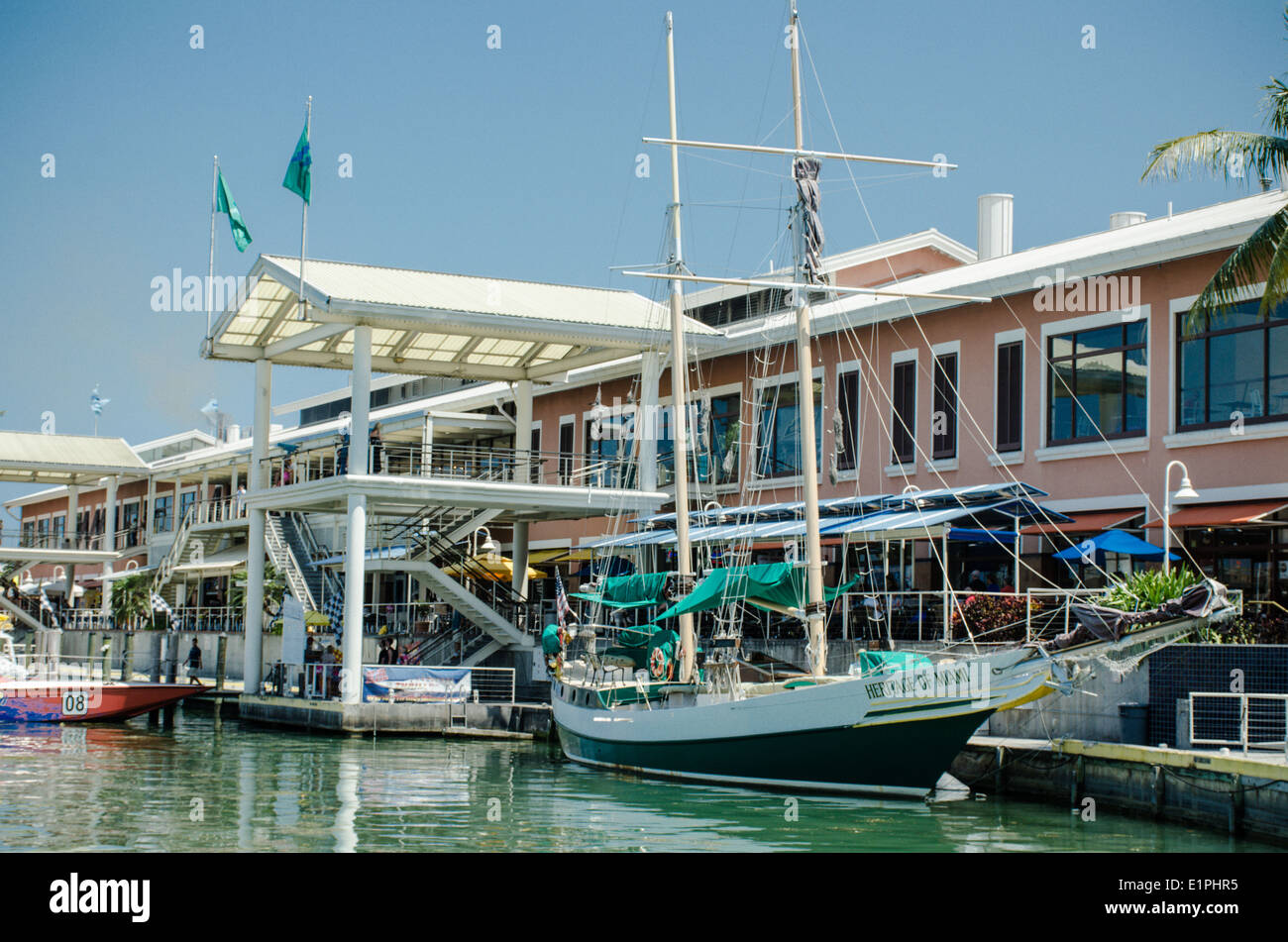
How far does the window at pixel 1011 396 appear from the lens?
3023 cm

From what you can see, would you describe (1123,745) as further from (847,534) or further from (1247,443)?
(847,534)

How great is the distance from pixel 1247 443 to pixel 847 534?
827 centimetres

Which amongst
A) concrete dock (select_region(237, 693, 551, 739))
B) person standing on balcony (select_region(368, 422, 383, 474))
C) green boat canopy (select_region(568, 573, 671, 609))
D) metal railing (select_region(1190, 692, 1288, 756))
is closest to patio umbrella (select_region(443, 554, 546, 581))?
person standing on balcony (select_region(368, 422, 383, 474))

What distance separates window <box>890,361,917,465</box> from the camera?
3294cm

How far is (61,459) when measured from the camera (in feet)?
186

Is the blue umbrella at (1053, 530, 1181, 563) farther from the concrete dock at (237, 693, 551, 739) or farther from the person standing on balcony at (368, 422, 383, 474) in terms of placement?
the person standing on balcony at (368, 422, 383, 474)

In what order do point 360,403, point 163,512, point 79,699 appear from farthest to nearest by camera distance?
point 163,512
point 79,699
point 360,403

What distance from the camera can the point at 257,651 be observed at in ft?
Answer: 121

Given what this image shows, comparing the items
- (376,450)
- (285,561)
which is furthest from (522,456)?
(285,561)

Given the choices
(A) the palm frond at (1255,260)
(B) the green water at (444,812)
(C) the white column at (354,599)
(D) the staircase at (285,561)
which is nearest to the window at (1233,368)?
Answer: (A) the palm frond at (1255,260)

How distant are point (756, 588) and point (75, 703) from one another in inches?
734

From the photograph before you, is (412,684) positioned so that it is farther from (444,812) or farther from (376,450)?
(444,812)

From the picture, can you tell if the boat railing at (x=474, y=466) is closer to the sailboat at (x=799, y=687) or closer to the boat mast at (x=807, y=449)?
the sailboat at (x=799, y=687)
